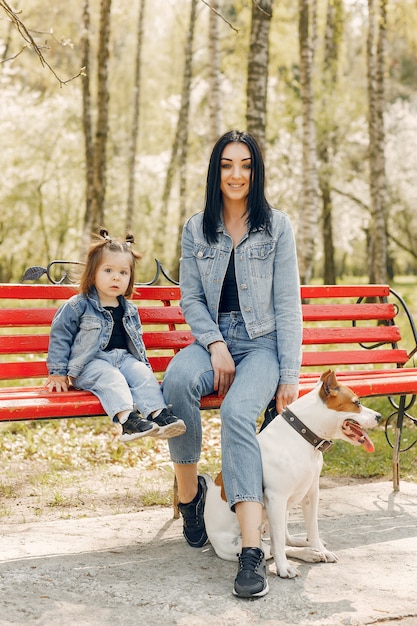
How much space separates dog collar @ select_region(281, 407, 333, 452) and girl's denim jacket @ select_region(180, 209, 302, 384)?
28cm

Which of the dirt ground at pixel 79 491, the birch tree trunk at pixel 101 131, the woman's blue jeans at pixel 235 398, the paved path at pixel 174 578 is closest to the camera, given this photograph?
the paved path at pixel 174 578

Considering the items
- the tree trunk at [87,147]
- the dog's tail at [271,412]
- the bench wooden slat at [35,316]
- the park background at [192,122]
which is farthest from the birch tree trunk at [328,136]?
the dog's tail at [271,412]

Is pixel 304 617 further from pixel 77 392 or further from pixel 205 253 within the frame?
pixel 205 253

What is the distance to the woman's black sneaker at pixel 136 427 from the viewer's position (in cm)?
384

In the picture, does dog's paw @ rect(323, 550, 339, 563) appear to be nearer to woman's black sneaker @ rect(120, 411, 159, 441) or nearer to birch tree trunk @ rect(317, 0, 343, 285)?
woman's black sneaker @ rect(120, 411, 159, 441)

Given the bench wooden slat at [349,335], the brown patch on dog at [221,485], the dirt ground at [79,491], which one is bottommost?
the dirt ground at [79,491]

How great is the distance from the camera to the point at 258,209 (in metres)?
4.32

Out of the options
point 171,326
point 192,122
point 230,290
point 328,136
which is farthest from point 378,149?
point 192,122

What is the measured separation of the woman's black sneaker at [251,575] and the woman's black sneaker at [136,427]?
0.69 meters

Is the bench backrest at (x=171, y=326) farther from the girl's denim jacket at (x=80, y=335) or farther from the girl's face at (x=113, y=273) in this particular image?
the girl's face at (x=113, y=273)

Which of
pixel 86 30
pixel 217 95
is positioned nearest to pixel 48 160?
pixel 86 30

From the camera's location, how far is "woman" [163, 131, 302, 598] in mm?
4105

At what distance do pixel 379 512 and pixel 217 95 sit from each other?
7.23m

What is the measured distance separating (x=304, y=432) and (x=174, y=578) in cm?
89
